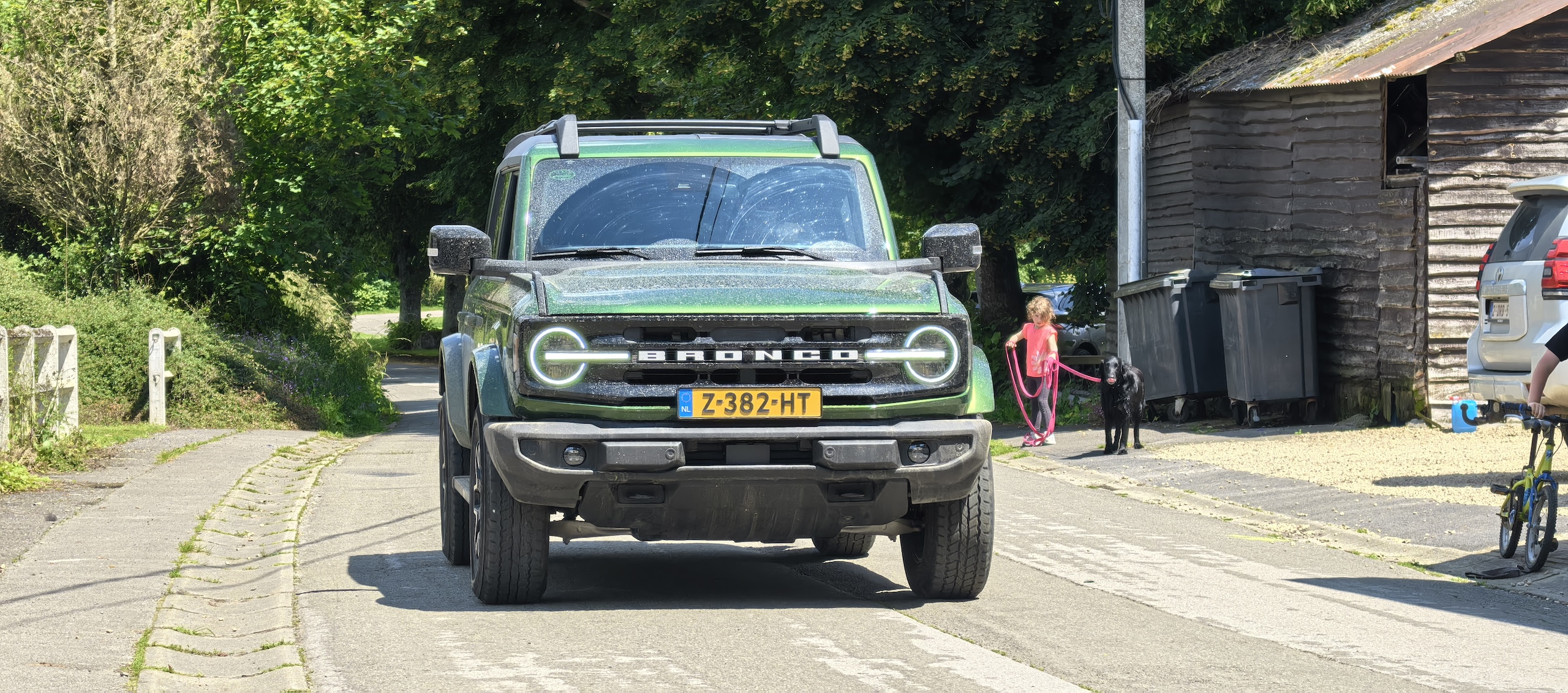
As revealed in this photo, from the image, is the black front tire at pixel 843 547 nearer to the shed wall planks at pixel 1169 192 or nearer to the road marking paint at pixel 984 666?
the road marking paint at pixel 984 666

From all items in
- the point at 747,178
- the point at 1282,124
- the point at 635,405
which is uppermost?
the point at 1282,124

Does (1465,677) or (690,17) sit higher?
(690,17)

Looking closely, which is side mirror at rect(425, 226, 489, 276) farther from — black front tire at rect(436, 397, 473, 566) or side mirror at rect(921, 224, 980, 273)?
side mirror at rect(921, 224, 980, 273)

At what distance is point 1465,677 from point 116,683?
4.81m

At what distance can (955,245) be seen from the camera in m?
8.56

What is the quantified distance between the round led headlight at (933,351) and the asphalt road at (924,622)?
1065 mm

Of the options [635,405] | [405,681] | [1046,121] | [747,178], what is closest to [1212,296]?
[1046,121]

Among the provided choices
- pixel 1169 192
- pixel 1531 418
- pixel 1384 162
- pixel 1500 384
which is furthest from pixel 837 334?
pixel 1169 192

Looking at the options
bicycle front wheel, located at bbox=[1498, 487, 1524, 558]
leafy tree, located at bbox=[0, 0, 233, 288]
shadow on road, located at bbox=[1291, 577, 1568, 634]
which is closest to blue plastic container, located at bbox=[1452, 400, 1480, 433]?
bicycle front wheel, located at bbox=[1498, 487, 1524, 558]

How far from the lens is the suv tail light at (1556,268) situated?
38.9 ft

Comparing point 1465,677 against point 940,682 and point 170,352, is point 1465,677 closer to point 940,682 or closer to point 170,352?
point 940,682

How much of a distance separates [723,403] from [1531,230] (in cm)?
746

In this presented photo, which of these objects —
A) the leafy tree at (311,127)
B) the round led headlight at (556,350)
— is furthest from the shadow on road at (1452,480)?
the leafy tree at (311,127)

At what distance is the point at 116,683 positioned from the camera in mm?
6254
